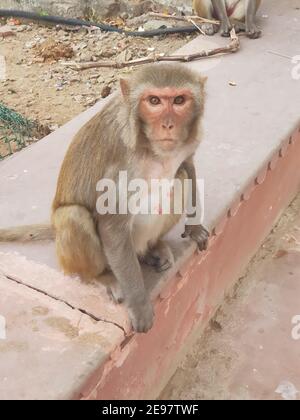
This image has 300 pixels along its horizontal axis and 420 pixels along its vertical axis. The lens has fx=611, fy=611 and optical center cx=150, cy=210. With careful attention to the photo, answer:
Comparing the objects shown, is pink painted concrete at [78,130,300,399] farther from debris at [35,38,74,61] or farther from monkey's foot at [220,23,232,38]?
debris at [35,38,74,61]

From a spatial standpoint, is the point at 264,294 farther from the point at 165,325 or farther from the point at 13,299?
the point at 13,299

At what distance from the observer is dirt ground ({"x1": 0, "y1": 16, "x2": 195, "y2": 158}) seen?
4754 millimetres

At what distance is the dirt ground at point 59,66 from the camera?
4754 millimetres

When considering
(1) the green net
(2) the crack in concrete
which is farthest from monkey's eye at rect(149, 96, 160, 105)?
(1) the green net

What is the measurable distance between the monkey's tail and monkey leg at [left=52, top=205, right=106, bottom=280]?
11.3 inches

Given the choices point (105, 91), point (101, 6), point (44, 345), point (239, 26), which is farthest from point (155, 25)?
point (44, 345)

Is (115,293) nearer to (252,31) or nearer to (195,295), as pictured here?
(195,295)

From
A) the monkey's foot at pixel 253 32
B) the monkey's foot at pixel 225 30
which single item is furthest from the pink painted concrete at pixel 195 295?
the monkey's foot at pixel 225 30

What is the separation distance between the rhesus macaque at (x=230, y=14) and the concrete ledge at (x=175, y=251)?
17.1 inches

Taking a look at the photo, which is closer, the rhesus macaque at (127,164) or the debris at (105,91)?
the rhesus macaque at (127,164)

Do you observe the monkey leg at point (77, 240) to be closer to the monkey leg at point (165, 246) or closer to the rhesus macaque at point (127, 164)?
the rhesus macaque at point (127, 164)

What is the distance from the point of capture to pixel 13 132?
4.28 m

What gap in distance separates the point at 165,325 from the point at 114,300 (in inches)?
16.5

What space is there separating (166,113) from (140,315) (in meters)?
0.73
